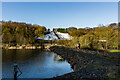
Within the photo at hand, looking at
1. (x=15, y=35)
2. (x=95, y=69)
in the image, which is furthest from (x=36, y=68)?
(x=15, y=35)

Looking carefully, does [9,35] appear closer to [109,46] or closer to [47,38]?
[47,38]

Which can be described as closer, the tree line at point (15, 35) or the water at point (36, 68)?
the water at point (36, 68)

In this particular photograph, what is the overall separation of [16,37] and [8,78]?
84.0 ft

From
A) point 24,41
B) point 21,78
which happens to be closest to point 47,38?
point 24,41

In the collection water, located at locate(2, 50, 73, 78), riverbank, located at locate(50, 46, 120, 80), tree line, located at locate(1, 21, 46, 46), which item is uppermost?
tree line, located at locate(1, 21, 46, 46)

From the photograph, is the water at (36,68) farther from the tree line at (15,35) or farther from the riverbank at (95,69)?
the tree line at (15,35)

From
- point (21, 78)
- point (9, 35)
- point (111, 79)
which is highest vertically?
point (9, 35)

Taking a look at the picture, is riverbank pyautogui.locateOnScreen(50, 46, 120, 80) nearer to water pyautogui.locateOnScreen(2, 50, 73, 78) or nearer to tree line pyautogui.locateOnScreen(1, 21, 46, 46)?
water pyautogui.locateOnScreen(2, 50, 73, 78)

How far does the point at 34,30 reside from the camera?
3912 cm

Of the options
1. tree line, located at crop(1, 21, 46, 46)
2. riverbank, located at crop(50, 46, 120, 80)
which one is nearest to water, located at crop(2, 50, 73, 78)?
riverbank, located at crop(50, 46, 120, 80)

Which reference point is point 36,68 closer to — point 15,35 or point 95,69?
point 95,69

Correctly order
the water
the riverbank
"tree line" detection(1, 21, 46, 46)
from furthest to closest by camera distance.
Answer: "tree line" detection(1, 21, 46, 46), the water, the riverbank

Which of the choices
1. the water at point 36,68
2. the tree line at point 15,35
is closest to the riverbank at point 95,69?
the water at point 36,68

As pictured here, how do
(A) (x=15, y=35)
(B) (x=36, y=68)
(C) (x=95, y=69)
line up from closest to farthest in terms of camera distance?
(C) (x=95, y=69)
(B) (x=36, y=68)
(A) (x=15, y=35)
